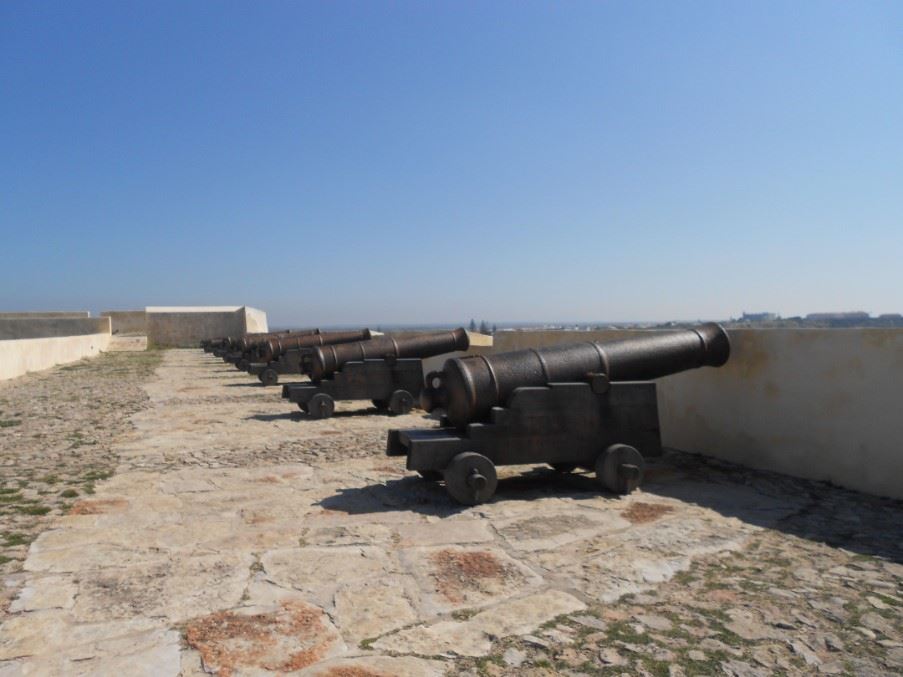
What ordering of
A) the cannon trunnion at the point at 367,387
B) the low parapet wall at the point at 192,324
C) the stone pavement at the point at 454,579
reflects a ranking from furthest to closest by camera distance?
the low parapet wall at the point at 192,324, the cannon trunnion at the point at 367,387, the stone pavement at the point at 454,579

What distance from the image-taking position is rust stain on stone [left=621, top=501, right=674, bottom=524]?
14.4 ft

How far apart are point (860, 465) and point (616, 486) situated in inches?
68.5

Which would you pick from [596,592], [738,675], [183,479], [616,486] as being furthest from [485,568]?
[183,479]

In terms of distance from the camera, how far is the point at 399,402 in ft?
31.5

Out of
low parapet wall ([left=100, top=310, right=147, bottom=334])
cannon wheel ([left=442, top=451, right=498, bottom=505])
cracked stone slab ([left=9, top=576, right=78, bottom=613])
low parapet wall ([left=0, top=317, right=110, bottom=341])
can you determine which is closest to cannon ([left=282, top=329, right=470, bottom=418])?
cannon wheel ([left=442, top=451, right=498, bottom=505])

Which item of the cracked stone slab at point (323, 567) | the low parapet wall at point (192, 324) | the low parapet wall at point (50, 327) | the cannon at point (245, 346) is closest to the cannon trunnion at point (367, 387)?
the cannon at point (245, 346)

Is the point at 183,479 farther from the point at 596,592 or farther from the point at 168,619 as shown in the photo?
the point at 596,592

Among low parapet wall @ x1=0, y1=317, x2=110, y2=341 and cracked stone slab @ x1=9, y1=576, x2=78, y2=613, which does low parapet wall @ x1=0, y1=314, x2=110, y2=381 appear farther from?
cracked stone slab @ x1=9, y1=576, x2=78, y2=613

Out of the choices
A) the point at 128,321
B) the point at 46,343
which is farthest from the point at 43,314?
the point at 46,343

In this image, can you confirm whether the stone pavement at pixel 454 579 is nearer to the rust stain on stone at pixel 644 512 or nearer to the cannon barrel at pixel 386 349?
the rust stain on stone at pixel 644 512

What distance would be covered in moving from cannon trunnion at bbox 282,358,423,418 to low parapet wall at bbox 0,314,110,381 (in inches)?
319

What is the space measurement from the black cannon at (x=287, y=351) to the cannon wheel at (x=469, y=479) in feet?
→ 27.3

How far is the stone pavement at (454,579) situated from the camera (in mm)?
2598

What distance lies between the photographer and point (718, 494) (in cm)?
512
